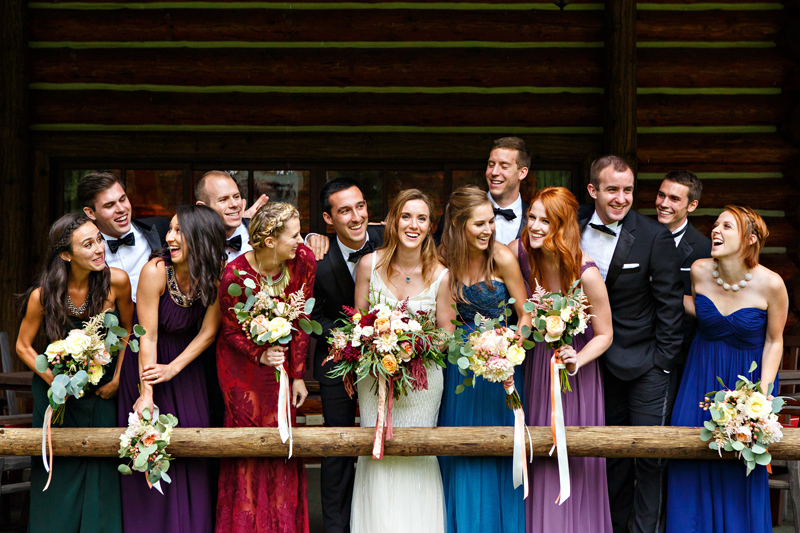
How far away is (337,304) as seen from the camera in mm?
4332

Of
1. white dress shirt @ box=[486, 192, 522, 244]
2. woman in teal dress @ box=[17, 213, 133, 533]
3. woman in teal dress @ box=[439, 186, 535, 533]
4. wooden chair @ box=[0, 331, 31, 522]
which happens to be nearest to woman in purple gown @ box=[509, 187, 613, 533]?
woman in teal dress @ box=[439, 186, 535, 533]

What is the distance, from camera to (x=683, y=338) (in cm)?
434

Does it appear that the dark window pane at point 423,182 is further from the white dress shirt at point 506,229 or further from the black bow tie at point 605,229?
the black bow tie at point 605,229

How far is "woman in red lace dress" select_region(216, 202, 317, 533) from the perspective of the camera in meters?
3.89

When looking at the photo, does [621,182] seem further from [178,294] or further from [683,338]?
[178,294]

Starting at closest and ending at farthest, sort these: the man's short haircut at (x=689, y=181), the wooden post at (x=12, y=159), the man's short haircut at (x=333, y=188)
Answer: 1. the man's short haircut at (x=333, y=188)
2. the man's short haircut at (x=689, y=181)
3. the wooden post at (x=12, y=159)

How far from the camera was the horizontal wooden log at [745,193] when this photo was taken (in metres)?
6.82

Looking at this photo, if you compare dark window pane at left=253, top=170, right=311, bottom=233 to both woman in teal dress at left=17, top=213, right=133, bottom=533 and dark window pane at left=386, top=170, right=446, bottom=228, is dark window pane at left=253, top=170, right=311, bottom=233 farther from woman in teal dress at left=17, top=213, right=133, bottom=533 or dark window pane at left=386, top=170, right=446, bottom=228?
woman in teal dress at left=17, top=213, right=133, bottom=533

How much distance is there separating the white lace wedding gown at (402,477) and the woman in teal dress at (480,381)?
12 cm

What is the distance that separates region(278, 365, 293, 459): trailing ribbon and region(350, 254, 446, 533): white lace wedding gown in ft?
1.43

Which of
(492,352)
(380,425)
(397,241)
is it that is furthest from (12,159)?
(492,352)

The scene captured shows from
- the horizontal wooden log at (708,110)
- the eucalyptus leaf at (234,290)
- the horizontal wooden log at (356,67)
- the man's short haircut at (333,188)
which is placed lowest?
the eucalyptus leaf at (234,290)

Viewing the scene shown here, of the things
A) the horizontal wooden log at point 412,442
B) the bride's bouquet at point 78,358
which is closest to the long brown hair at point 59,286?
the bride's bouquet at point 78,358

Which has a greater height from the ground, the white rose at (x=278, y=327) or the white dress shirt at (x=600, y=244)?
the white dress shirt at (x=600, y=244)
